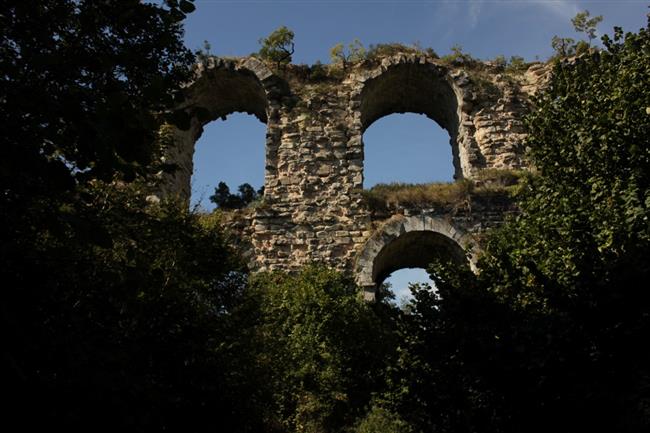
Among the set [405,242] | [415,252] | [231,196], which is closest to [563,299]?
[405,242]

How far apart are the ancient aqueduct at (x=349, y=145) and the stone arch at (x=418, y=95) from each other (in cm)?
3

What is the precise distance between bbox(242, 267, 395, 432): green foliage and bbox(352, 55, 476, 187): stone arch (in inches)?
177

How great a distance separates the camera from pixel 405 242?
513 inches

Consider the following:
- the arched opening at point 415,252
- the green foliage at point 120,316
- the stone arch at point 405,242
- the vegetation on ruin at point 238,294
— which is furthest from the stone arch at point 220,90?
the green foliage at point 120,316

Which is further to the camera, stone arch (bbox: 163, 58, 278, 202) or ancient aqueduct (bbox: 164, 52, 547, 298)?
stone arch (bbox: 163, 58, 278, 202)

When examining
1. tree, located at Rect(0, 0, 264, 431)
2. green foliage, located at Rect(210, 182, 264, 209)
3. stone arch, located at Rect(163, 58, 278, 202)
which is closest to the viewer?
tree, located at Rect(0, 0, 264, 431)

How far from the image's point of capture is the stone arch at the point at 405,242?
12000 mm

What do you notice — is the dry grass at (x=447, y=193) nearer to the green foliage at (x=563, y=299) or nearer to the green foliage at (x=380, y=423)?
the green foliage at (x=563, y=299)

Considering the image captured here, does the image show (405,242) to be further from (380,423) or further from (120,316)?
(120,316)

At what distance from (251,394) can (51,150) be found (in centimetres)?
475

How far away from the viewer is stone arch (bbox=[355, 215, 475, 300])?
12.0m

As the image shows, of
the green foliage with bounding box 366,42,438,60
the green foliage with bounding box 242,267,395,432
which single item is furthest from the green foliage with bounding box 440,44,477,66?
the green foliage with bounding box 242,267,395,432

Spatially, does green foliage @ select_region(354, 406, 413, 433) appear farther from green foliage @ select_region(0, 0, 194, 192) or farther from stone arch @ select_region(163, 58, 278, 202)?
stone arch @ select_region(163, 58, 278, 202)

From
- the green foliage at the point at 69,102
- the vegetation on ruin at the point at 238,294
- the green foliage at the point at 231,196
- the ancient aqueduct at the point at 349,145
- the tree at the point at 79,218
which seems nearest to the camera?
the green foliage at the point at 69,102
